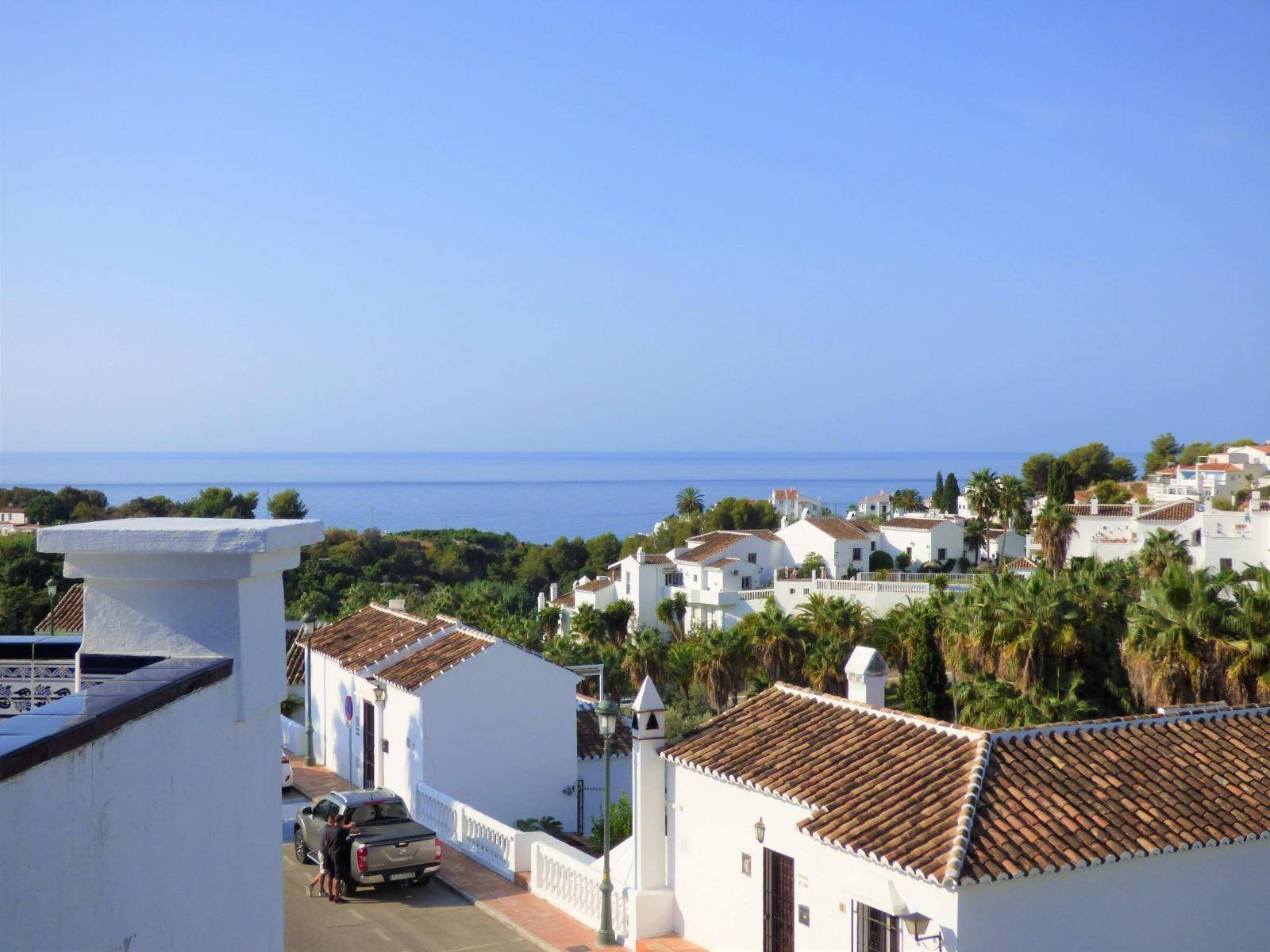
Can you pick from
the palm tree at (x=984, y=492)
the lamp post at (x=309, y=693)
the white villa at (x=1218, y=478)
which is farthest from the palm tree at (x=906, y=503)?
the lamp post at (x=309, y=693)

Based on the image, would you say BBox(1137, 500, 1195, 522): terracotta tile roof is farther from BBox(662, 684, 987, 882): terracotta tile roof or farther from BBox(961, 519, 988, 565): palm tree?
BBox(662, 684, 987, 882): terracotta tile roof

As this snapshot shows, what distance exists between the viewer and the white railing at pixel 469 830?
17047 millimetres

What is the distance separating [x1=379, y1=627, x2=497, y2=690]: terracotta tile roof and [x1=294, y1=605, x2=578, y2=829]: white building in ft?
0.10

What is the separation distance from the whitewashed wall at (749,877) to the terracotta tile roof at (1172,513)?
183 ft

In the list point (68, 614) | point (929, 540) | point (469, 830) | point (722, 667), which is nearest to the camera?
point (469, 830)

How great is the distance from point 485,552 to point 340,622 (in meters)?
72.9

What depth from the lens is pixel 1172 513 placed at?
63.9m

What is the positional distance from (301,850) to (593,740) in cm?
662

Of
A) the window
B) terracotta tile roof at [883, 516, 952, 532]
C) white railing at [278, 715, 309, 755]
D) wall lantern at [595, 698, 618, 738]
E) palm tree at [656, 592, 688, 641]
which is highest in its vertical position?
wall lantern at [595, 698, 618, 738]

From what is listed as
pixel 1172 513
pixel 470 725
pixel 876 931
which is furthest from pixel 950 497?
pixel 876 931

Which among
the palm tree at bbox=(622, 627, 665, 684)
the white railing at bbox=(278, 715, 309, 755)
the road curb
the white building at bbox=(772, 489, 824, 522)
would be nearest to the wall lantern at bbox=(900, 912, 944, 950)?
the road curb

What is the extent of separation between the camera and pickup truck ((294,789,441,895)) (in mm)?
15727

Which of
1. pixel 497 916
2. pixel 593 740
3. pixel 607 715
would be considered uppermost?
pixel 607 715

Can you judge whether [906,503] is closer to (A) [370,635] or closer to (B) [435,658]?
(A) [370,635]
